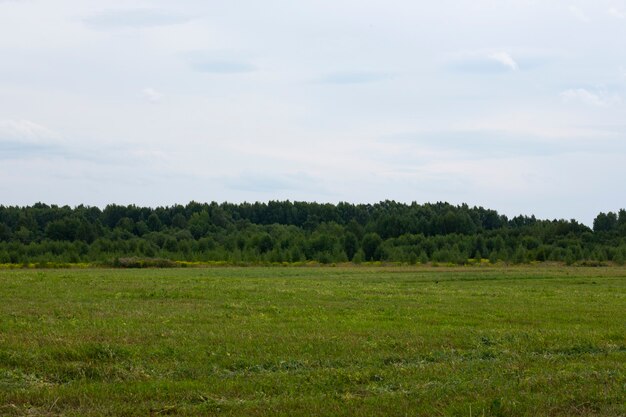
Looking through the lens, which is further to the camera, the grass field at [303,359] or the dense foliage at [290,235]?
the dense foliage at [290,235]

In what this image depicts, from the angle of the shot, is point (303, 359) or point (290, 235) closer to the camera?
point (303, 359)

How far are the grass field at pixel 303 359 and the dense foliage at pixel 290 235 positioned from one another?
71906mm

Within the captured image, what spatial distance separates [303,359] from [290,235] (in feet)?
374

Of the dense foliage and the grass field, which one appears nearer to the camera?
the grass field

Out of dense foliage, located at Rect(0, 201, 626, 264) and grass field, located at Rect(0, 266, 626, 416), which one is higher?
dense foliage, located at Rect(0, 201, 626, 264)

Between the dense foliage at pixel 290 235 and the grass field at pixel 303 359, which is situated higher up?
the dense foliage at pixel 290 235

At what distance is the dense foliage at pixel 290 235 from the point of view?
10562 cm

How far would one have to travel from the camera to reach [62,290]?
32.1 m

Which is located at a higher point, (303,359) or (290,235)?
(290,235)

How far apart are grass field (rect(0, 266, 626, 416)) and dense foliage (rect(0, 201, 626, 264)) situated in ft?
236

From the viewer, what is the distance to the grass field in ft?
39.3

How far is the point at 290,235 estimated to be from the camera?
130000 mm

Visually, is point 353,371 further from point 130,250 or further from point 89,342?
point 130,250

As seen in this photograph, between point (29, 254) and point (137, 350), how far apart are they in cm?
9008
